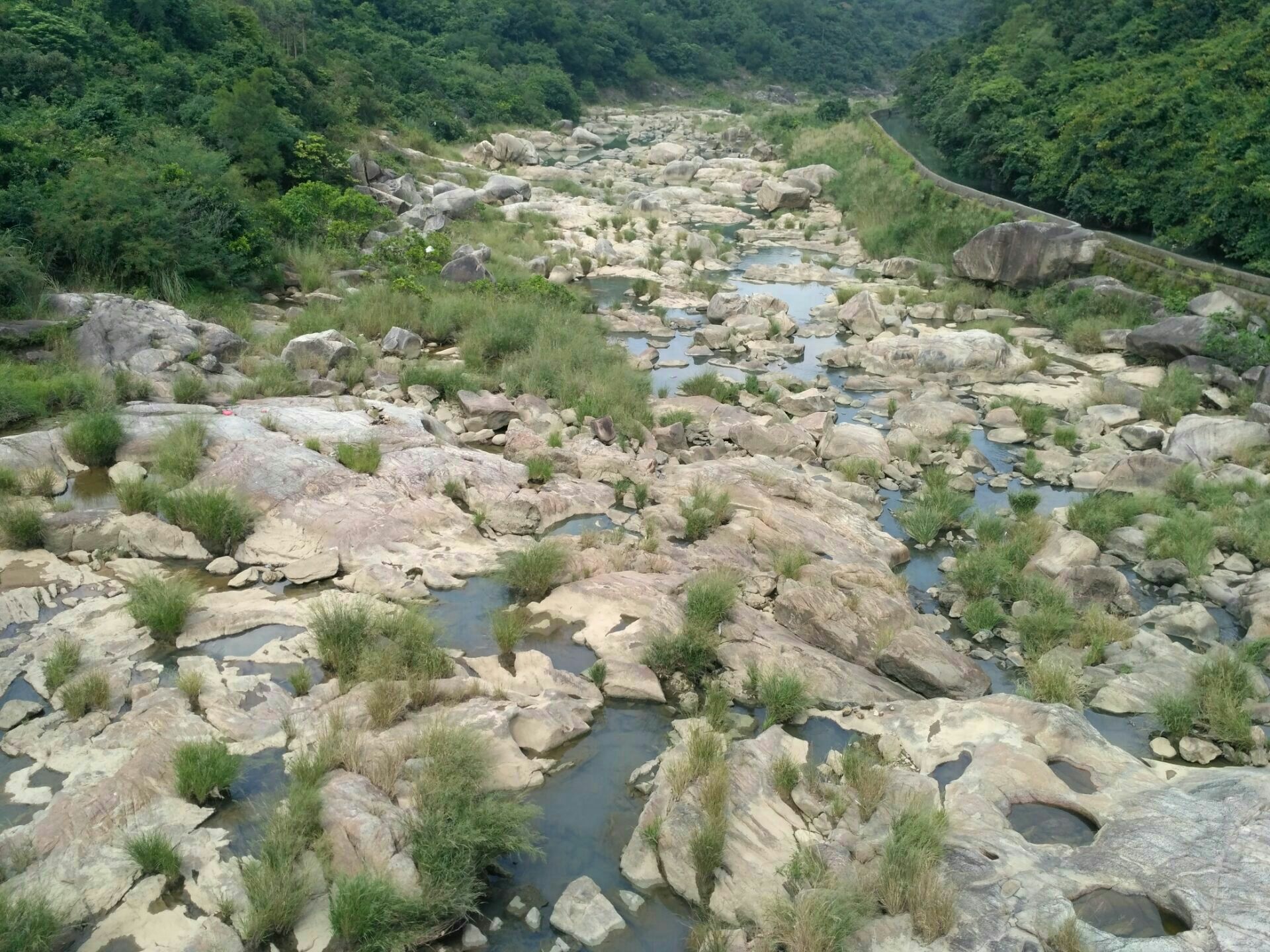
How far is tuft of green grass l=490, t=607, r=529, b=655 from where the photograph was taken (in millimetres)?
9703

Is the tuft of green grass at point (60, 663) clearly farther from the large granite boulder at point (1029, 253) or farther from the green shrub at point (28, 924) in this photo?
the large granite boulder at point (1029, 253)

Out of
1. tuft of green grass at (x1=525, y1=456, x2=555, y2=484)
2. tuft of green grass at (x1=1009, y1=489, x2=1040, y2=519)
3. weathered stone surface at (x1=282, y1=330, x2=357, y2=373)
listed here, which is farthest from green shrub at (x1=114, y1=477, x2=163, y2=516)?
tuft of green grass at (x1=1009, y1=489, x2=1040, y2=519)

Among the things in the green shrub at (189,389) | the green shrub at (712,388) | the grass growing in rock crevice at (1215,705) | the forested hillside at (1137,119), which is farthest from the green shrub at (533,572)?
the forested hillside at (1137,119)

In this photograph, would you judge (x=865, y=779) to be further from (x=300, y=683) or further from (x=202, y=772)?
(x=202, y=772)

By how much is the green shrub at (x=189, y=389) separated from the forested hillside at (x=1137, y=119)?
20866 mm

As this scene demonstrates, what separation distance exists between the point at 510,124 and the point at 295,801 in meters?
54.9

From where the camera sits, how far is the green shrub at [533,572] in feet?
34.9

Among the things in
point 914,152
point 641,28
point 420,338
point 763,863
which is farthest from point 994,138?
point 641,28

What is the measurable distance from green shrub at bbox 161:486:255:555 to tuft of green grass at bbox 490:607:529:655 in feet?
11.0

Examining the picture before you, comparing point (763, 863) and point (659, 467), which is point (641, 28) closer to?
point (659, 467)

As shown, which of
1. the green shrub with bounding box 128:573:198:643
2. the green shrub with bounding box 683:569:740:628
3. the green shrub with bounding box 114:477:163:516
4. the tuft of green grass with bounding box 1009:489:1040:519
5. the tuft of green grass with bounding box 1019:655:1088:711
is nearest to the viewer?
the green shrub with bounding box 128:573:198:643

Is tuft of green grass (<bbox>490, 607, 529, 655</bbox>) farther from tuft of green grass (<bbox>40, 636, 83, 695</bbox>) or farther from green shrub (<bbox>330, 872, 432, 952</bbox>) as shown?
tuft of green grass (<bbox>40, 636, 83, 695</bbox>)

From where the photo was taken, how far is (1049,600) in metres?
10.9

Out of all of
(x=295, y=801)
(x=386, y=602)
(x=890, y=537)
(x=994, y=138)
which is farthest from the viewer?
(x=994, y=138)
